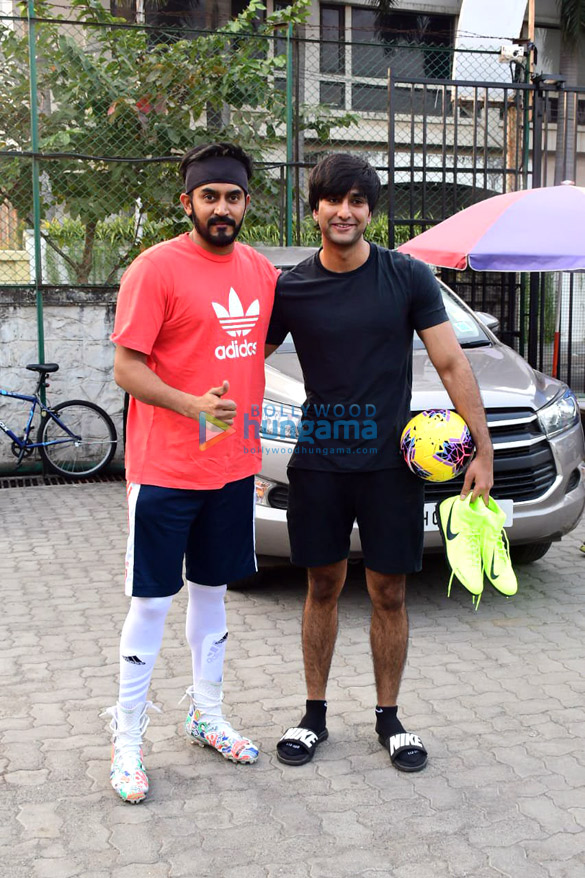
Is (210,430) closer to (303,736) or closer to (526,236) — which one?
(303,736)

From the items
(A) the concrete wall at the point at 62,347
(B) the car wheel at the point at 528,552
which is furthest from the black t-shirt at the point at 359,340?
(A) the concrete wall at the point at 62,347

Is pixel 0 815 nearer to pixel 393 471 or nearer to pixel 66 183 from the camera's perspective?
pixel 393 471

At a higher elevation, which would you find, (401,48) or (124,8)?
(124,8)

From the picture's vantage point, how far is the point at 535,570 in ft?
19.5

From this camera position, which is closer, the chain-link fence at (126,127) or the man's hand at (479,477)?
the man's hand at (479,477)

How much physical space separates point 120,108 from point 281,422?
5109 mm

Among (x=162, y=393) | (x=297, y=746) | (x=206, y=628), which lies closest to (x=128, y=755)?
(x=206, y=628)

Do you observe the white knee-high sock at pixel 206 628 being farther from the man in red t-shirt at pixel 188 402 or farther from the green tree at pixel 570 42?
the green tree at pixel 570 42

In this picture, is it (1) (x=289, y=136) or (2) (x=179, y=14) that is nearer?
(1) (x=289, y=136)

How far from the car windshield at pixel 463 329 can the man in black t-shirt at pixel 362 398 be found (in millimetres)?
2470

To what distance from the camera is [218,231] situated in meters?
3.13

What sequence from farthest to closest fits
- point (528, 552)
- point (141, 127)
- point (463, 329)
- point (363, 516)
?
1. point (141, 127)
2. point (463, 329)
3. point (528, 552)
4. point (363, 516)

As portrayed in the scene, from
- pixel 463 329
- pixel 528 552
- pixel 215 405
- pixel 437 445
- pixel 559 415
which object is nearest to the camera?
pixel 215 405

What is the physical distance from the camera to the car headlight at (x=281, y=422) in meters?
5.10
